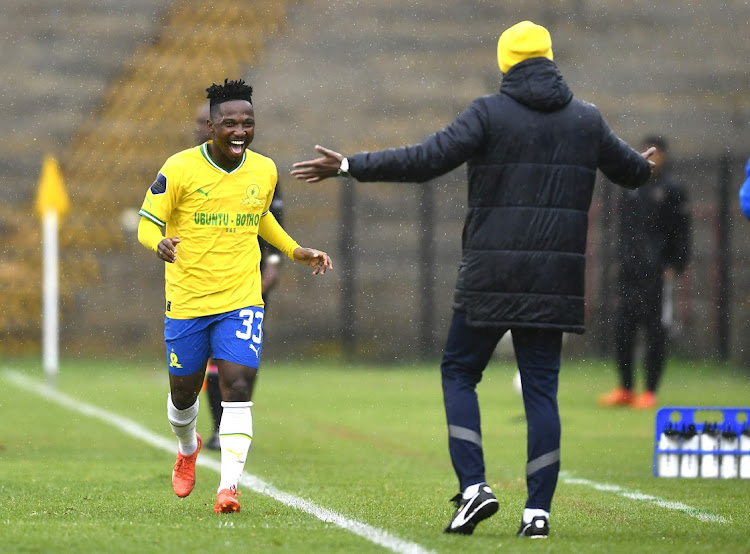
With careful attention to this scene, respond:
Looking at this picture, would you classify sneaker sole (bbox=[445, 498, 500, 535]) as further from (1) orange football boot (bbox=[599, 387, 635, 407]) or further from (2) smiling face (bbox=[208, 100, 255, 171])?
(1) orange football boot (bbox=[599, 387, 635, 407])

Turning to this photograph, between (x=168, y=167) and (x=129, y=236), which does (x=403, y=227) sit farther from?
(x=168, y=167)

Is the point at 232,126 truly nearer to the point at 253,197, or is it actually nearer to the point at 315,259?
the point at 253,197

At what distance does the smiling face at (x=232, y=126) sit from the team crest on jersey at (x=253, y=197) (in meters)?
0.16

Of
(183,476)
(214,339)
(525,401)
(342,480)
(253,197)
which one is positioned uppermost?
(253,197)

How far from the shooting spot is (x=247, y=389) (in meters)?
6.43

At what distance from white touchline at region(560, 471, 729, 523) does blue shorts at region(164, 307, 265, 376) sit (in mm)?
1995

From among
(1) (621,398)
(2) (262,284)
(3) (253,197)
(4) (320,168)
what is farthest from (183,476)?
(1) (621,398)

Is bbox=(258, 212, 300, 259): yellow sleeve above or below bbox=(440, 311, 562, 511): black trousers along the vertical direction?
above

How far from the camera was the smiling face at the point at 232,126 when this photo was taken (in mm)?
6445

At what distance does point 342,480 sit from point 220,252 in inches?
68.0

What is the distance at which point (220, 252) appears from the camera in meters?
6.55

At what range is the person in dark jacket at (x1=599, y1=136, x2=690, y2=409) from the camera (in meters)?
12.6

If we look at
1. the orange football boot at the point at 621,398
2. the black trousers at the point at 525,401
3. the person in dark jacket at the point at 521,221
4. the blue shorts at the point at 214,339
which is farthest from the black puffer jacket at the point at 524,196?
the orange football boot at the point at 621,398

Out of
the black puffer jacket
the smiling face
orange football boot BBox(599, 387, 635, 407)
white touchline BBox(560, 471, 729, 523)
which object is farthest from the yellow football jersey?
orange football boot BBox(599, 387, 635, 407)
